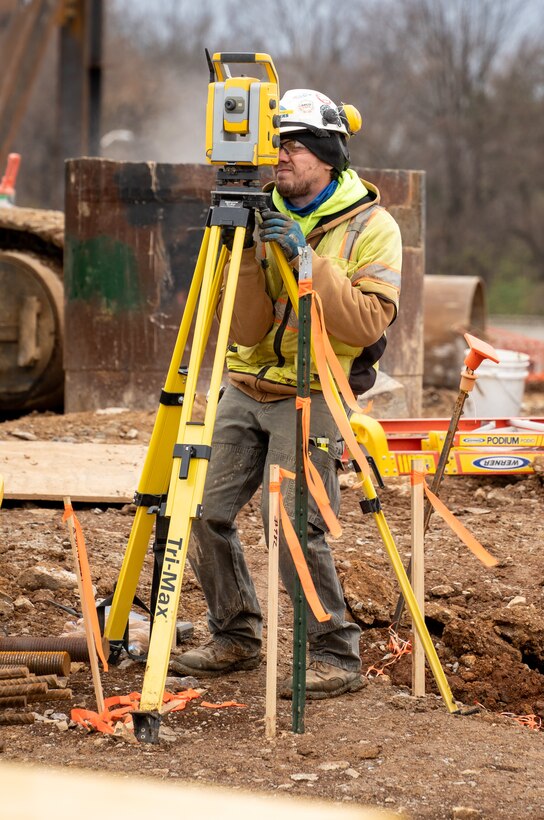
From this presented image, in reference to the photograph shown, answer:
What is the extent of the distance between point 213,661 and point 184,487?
1035 millimetres

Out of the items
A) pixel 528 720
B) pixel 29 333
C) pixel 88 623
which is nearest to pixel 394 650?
pixel 528 720

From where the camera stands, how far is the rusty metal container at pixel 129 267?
8.41 m

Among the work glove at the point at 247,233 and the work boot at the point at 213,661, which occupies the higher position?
the work glove at the point at 247,233

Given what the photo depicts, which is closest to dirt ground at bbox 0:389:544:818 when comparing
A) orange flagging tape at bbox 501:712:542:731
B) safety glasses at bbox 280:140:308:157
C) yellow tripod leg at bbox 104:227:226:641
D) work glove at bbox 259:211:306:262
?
orange flagging tape at bbox 501:712:542:731

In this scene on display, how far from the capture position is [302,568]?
3820 millimetres

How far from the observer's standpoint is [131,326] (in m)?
8.54

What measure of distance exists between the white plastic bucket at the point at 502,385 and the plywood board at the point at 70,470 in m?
2.96

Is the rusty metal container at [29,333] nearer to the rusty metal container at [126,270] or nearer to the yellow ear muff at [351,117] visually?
the rusty metal container at [126,270]

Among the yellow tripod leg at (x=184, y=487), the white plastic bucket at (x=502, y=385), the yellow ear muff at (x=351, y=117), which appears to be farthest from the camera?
the white plastic bucket at (x=502, y=385)

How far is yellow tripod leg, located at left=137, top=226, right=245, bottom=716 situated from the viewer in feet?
12.1

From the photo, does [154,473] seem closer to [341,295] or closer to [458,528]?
[341,295]

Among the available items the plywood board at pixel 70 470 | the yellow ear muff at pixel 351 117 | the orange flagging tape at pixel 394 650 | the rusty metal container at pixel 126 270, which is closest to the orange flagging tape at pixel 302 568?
the orange flagging tape at pixel 394 650

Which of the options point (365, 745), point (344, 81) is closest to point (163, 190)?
point (365, 745)

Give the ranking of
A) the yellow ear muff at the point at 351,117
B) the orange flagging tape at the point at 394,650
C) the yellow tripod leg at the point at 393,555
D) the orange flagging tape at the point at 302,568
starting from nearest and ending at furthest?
the orange flagging tape at the point at 302,568 < the yellow tripod leg at the point at 393,555 < the yellow ear muff at the point at 351,117 < the orange flagging tape at the point at 394,650
